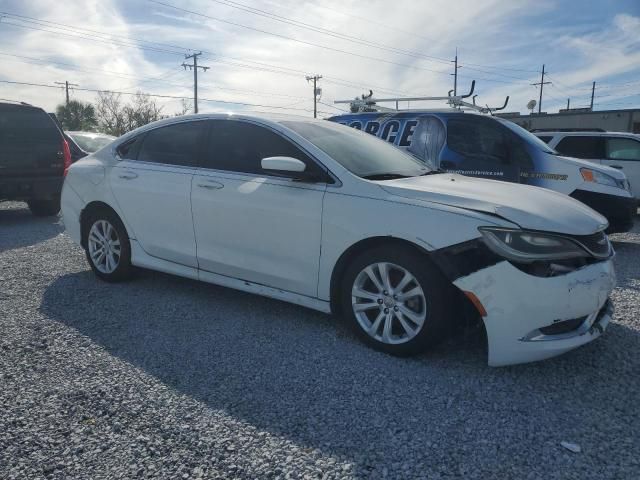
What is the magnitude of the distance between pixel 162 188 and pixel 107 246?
976 mm

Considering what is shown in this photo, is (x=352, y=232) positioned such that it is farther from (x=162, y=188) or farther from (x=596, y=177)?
(x=596, y=177)

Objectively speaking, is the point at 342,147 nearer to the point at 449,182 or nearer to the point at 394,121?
the point at 449,182

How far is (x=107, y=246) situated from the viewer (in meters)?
4.84

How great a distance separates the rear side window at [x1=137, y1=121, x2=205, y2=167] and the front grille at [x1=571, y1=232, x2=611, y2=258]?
2.94 m

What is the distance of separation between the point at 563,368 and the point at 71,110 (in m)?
56.9

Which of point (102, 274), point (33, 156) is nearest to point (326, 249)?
point (102, 274)

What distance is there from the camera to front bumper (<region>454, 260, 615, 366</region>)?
9.12 feet

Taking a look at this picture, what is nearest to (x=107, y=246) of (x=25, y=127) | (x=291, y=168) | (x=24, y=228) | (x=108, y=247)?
(x=108, y=247)

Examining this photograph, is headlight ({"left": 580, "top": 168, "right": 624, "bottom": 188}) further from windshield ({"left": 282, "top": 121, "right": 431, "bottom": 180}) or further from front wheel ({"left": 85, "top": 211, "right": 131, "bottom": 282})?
front wheel ({"left": 85, "top": 211, "right": 131, "bottom": 282})

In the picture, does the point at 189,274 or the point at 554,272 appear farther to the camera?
the point at 189,274

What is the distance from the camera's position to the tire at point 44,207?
888 cm

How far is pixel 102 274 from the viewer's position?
4879mm

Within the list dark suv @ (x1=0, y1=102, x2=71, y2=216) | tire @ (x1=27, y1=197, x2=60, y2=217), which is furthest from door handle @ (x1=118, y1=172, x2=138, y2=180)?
tire @ (x1=27, y1=197, x2=60, y2=217)

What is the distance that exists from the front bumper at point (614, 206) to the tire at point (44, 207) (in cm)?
844
